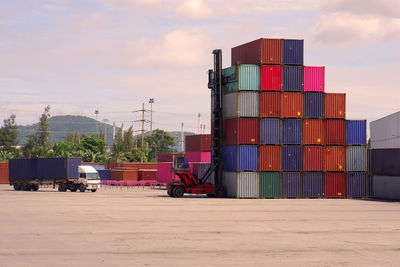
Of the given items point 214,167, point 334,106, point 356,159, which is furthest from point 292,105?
point 214,167

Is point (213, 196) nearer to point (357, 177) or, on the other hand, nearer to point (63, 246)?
point (357, 177)

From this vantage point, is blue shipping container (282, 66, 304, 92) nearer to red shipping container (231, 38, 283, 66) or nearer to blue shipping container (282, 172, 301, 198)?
red shipping container (231, 38, 283, 66)

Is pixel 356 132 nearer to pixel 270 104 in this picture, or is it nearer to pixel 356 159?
pixel 356 159

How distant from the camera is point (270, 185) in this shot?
54.7m

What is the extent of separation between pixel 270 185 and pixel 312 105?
767 centimetres

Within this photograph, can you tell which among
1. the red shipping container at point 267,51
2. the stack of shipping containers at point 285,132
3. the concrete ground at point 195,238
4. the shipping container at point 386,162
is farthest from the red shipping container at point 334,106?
the concrete ground at point 195,238

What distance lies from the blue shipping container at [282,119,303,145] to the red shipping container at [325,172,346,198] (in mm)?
3943

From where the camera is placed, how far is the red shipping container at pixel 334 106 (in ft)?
183

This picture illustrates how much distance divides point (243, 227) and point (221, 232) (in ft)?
7.92

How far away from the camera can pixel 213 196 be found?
56.4 m

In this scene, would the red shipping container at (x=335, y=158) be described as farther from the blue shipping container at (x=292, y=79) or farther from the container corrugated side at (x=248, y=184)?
the container corrugated side at (x=248, y=184)

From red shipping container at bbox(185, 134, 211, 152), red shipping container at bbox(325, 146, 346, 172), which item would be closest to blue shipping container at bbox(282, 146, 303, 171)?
red shipping container at bbox(325, 146, 346, 172)

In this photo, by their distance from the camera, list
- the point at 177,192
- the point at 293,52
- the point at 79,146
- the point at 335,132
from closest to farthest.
A: the point at 177,192, the point at 293,52, the point at 335,132, the point at 79,146

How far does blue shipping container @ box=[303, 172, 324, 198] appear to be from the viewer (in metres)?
55.2
